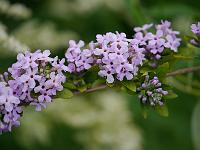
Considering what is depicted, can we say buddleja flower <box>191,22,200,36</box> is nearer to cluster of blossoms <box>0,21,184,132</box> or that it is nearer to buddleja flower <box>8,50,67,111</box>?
cluster of blossoms <box>0,21,184,132</box>

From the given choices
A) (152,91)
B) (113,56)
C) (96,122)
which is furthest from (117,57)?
(96,122)

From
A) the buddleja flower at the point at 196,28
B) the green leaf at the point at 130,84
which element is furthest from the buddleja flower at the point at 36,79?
the buddleja flower at the point at 196,28

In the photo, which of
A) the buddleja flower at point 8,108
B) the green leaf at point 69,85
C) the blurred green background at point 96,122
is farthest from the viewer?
the blurred green background at point 96,122

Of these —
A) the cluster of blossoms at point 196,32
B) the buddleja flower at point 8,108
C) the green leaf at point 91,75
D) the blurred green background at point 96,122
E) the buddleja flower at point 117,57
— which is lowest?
the blurred green background at point 96,122

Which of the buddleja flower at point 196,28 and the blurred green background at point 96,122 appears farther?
the blurred green background at point 96,122

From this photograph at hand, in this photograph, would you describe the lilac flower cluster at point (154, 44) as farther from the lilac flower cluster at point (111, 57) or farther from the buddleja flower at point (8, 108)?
the buddleja flower at point (8, 108)

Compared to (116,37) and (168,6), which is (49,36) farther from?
(116,37)

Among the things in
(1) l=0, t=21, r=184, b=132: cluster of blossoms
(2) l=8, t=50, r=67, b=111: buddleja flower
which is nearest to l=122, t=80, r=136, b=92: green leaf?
(1) l=0, t=21, r=184, b=132: cluster of blossoms
